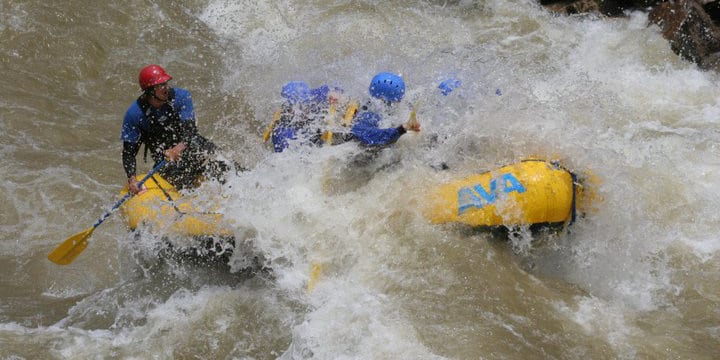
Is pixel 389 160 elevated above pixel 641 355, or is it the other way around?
pixel 389 160

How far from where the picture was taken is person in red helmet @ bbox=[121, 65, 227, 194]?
446 centimetres

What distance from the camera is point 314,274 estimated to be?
4.33 m

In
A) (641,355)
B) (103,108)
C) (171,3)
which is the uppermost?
(171,3)

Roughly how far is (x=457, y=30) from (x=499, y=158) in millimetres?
4030

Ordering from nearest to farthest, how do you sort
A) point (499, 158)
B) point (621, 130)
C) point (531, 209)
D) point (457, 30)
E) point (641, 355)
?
point (641, 355)
point (531, 209)
point (499, 158)
point (621, 130)
point (457, 30)

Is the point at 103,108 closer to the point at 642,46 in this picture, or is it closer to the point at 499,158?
the point at 499,158

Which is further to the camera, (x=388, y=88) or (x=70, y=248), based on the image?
(x=388, y=88)

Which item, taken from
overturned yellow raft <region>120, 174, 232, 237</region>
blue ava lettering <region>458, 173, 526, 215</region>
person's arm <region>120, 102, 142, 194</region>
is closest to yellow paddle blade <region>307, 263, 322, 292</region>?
overturned yellow raft <region>120, 174, 232, 237</region>

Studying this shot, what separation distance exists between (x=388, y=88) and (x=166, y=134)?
1798mm

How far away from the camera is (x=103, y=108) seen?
6758 mm

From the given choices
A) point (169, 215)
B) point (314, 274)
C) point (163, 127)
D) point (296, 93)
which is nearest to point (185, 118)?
point (163, 127)

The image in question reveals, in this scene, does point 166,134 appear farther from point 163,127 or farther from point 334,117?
point 334,117

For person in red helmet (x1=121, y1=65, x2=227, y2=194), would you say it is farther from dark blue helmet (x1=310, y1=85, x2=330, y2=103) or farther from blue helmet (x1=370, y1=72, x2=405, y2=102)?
blue helmet (x1=370, y1=72, x2=405, y2=102)

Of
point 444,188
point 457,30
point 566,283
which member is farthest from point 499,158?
point 457,30
